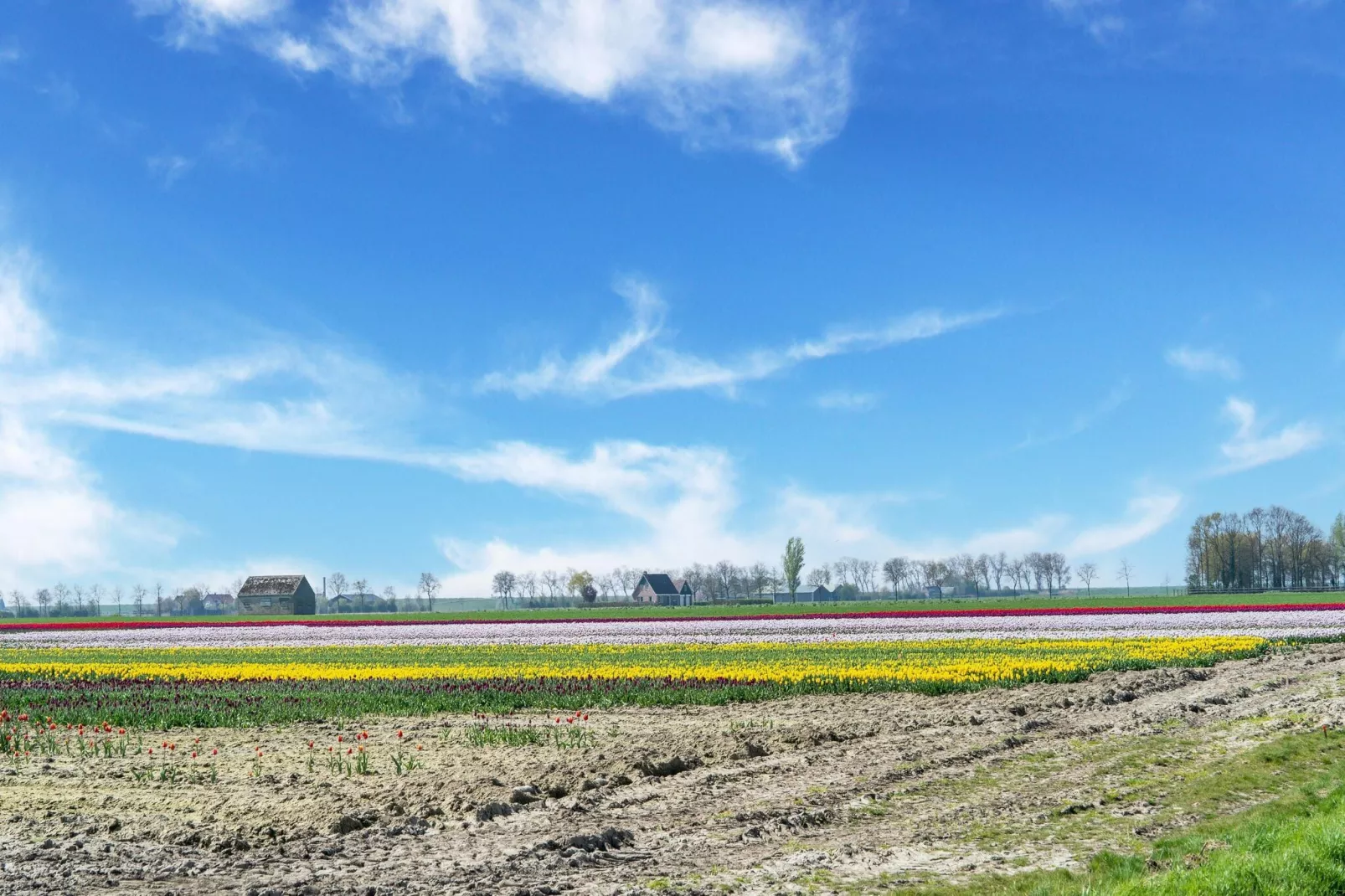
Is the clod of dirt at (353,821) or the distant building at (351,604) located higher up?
the clod of dirt at (353,821)

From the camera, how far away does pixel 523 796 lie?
1150 centimetres

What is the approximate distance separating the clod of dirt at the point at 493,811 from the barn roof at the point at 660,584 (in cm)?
14694

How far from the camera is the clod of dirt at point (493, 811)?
35.4 feet

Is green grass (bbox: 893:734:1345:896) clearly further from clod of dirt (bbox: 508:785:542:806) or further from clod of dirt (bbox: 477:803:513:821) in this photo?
clod of dirt (bbox: 508:785:542:806)

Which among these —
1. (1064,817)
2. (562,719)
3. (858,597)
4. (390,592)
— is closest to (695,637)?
(562,719)

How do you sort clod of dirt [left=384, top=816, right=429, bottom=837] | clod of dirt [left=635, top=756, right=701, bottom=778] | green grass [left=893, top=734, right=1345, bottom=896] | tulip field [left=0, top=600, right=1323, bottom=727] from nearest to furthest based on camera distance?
green grass [left=893, top=734, right=1345, bottom=896] → clod of dirt [left=384, top=816, right=429, bottom=837] → clod of dirt [left=635, top=756, right=701, bottom=778] → tulip field [left=0, top=600, right=1323, bottom=727]

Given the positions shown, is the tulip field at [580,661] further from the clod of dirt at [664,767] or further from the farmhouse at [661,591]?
the farmhouse at [661,591]

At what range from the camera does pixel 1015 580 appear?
168m

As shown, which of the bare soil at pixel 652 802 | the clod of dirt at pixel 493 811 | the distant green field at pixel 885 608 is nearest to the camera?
the bare soil at pixel 652 802

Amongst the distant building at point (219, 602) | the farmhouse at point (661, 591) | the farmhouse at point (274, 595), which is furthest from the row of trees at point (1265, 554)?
the distant building at point (219, 602)

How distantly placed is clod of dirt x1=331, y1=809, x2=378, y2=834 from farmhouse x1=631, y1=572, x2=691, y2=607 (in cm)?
14352

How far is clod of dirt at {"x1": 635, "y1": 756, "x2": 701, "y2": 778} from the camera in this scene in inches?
511

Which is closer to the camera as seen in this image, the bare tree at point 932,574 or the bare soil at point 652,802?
the bare soil at point 652,802

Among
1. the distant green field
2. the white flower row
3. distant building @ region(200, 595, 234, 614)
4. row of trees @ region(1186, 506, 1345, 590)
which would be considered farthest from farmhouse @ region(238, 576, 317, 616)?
row of trees @ region(1186, 506, 1345, 590)
